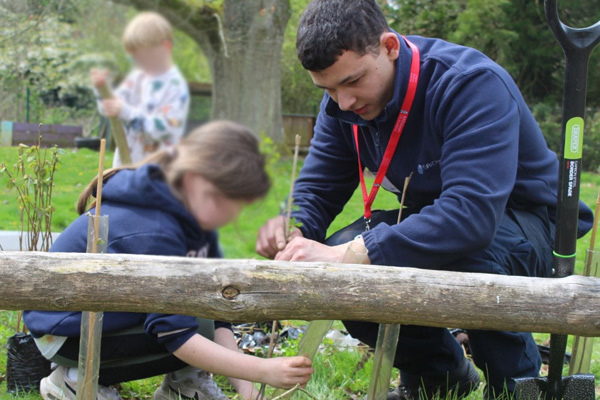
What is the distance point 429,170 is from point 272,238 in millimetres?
738

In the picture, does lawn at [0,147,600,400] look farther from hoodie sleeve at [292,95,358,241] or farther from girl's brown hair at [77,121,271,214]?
hoodie sleeve at [292,95,358,241]

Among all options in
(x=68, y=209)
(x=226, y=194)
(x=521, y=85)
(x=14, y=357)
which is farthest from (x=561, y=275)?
(x=521, y=85)

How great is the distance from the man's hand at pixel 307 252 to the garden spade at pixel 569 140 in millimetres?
785

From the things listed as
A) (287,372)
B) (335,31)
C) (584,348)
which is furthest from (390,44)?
(584,348)

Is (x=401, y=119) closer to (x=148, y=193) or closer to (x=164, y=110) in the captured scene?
(x=148, y=193)

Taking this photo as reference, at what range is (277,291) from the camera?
1.84m

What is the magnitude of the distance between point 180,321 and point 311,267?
1.93 ft

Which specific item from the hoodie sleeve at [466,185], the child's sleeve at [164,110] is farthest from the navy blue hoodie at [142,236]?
the hoodie sleeve at [466,185]

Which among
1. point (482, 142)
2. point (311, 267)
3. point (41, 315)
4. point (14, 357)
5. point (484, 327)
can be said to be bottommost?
point (14, 357)

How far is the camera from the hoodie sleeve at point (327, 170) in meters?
2.91

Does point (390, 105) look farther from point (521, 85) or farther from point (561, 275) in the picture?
point (521, 85)

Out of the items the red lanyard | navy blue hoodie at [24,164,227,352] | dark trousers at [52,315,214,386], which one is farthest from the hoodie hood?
the red lanyard

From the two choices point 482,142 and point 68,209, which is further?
point 68,209

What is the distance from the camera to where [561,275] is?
237 centimetres
